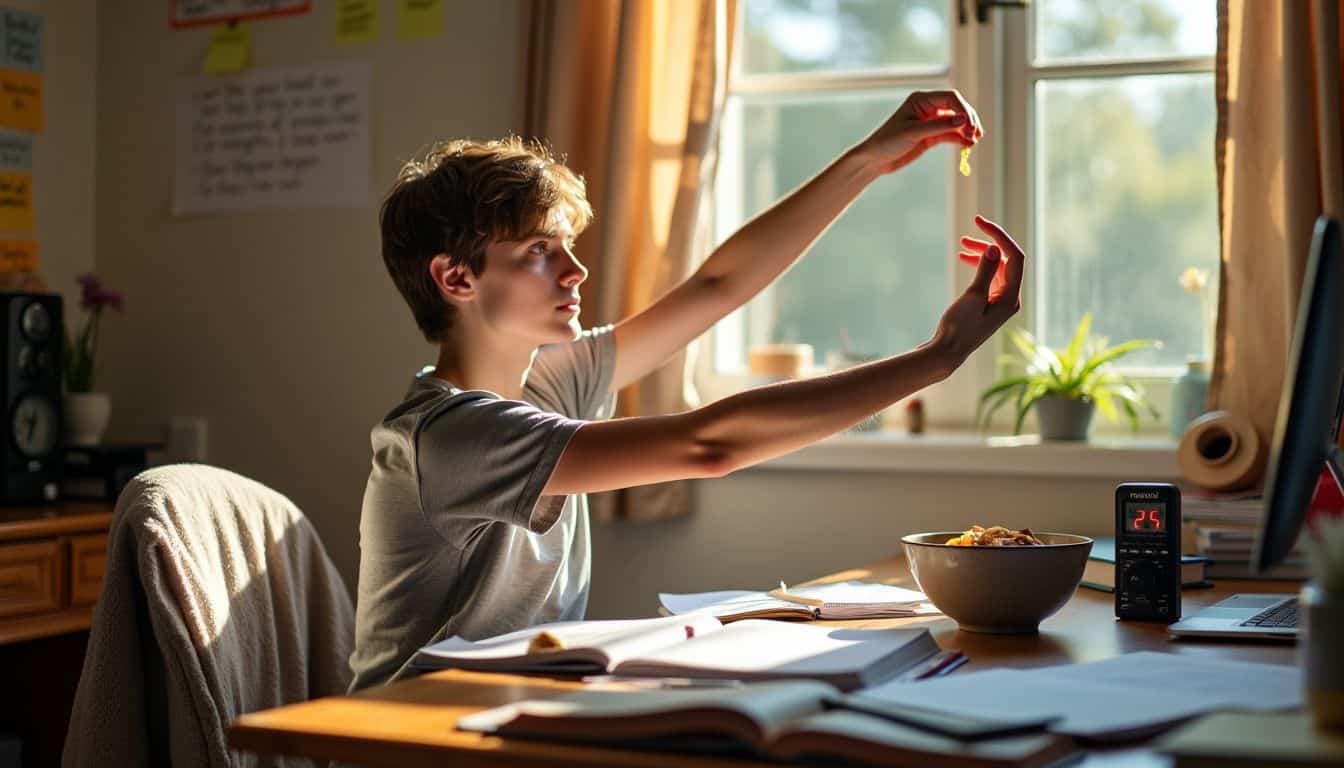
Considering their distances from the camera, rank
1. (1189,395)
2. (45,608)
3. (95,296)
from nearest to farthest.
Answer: (1189,395)
(45,608)
(95,296)

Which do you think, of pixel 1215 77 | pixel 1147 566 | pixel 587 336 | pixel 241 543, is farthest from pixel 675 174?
pixel 1147 566

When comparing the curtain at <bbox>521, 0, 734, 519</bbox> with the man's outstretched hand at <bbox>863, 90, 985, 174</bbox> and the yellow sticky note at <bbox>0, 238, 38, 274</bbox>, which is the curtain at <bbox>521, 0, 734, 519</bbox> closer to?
the man's outstretched hand at <bbox>863, 90, 985, 174</bbox>

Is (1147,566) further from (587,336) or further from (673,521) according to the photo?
(673,521)

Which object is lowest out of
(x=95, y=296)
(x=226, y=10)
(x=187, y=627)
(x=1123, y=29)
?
(x=187, y=627)

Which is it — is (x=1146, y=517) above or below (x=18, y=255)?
below

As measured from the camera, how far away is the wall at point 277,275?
Answer: 2789 millimetres

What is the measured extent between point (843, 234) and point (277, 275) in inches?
46.9

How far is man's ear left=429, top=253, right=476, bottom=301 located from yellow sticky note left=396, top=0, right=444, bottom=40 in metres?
1.24

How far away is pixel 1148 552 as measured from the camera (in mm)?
1494

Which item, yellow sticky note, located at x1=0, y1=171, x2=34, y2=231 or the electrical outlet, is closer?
yellow sticky note, located at x1=0, y1=171, x2=34, y2=231

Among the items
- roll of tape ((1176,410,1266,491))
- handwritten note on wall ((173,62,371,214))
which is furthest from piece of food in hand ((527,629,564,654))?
handwritten note on wall ((173,62,371,214))

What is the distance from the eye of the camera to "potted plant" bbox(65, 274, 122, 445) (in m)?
2.85

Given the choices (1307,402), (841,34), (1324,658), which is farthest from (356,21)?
(1324,658)

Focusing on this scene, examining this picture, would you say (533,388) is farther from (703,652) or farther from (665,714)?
(665,714)
